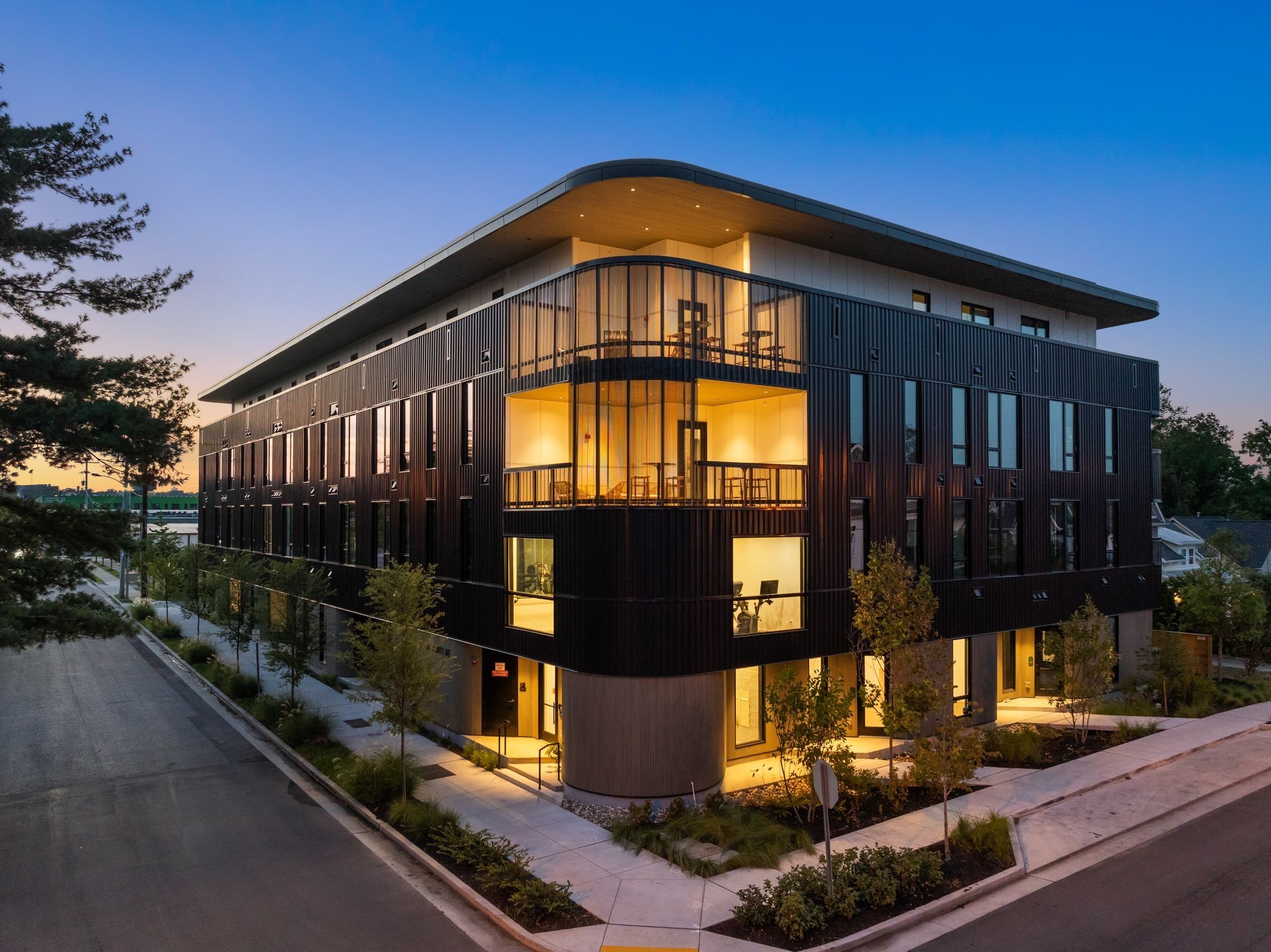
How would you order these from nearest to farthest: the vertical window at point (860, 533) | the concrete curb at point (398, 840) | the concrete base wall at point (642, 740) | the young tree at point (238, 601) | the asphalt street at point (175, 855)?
1. the concrete curb at point (398, 840)
2. the asphalt street at point (175, 855)
3. the concrete base wall at point (642, 740)
4. the vertical window at point (860, 533)
5. the young tree at point (238, 601)

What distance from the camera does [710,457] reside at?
20578 millimetres

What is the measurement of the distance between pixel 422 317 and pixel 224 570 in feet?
54.3

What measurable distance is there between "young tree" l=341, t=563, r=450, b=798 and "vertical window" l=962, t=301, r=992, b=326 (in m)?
18.9

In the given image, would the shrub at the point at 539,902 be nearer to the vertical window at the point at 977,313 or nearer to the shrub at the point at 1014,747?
the shrub at the point at 1014,747

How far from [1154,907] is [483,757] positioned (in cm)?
1335

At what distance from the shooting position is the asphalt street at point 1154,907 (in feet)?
35.5

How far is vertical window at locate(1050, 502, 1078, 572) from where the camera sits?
A: 2528 cm

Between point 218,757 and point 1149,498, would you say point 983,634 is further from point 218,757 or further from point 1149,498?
point 218,757

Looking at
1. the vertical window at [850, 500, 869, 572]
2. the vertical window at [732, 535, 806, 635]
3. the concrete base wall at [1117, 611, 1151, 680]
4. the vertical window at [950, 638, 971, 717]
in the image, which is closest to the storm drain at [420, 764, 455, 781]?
the vertical window at [732, 535, 806, 635]

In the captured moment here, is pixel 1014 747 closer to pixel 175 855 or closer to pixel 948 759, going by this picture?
pixel 948 759

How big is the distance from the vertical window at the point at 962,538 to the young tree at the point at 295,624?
731 inches

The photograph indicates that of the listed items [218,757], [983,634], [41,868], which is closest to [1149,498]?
[983,634]

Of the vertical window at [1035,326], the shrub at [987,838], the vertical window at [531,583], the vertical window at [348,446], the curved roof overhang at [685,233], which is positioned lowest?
the shrub at [987,838]

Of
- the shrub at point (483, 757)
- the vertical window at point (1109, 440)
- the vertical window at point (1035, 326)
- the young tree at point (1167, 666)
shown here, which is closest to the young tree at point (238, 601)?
the shrub at point (483, 757)
